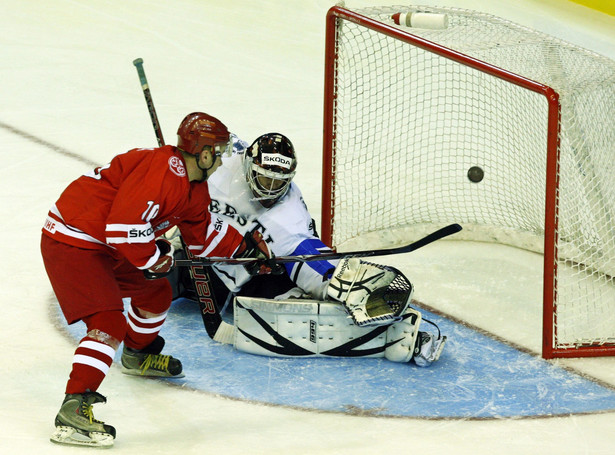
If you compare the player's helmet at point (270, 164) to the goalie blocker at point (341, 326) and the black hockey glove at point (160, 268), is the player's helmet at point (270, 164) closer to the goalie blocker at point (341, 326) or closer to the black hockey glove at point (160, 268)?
the goalie blocker at point (341, 326)

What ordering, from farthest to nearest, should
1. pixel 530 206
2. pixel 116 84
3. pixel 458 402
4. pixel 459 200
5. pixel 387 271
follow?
1. pixel 116 84
2. pixel 459 200
3. pixel 530 206
4. pixel 387 271
5. pixel 458 402

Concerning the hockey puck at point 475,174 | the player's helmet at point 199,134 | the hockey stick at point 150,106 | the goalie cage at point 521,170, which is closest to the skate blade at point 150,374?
the player's helmet at point 199,134

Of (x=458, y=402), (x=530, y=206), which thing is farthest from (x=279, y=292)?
(x=530, y=206)

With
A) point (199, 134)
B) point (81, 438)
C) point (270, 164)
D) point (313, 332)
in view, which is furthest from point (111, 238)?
point (313, 332)

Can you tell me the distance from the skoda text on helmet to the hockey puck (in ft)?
6.49

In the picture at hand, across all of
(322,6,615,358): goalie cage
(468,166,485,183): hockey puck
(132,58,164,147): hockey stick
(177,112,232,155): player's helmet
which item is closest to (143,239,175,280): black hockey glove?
(177,112,232,155): player's helmet

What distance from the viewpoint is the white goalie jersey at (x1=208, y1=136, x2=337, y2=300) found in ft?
12.7

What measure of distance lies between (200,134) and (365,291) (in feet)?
2.77

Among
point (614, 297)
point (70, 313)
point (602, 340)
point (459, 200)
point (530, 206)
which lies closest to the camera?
point (70, 313)

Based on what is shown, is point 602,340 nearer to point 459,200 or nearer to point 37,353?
point 459,200

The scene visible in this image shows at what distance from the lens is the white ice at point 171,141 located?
126 inches

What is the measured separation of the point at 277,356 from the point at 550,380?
96 cm

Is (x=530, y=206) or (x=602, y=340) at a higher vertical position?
(x=530, y=206)

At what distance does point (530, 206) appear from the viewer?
16.3 feet
